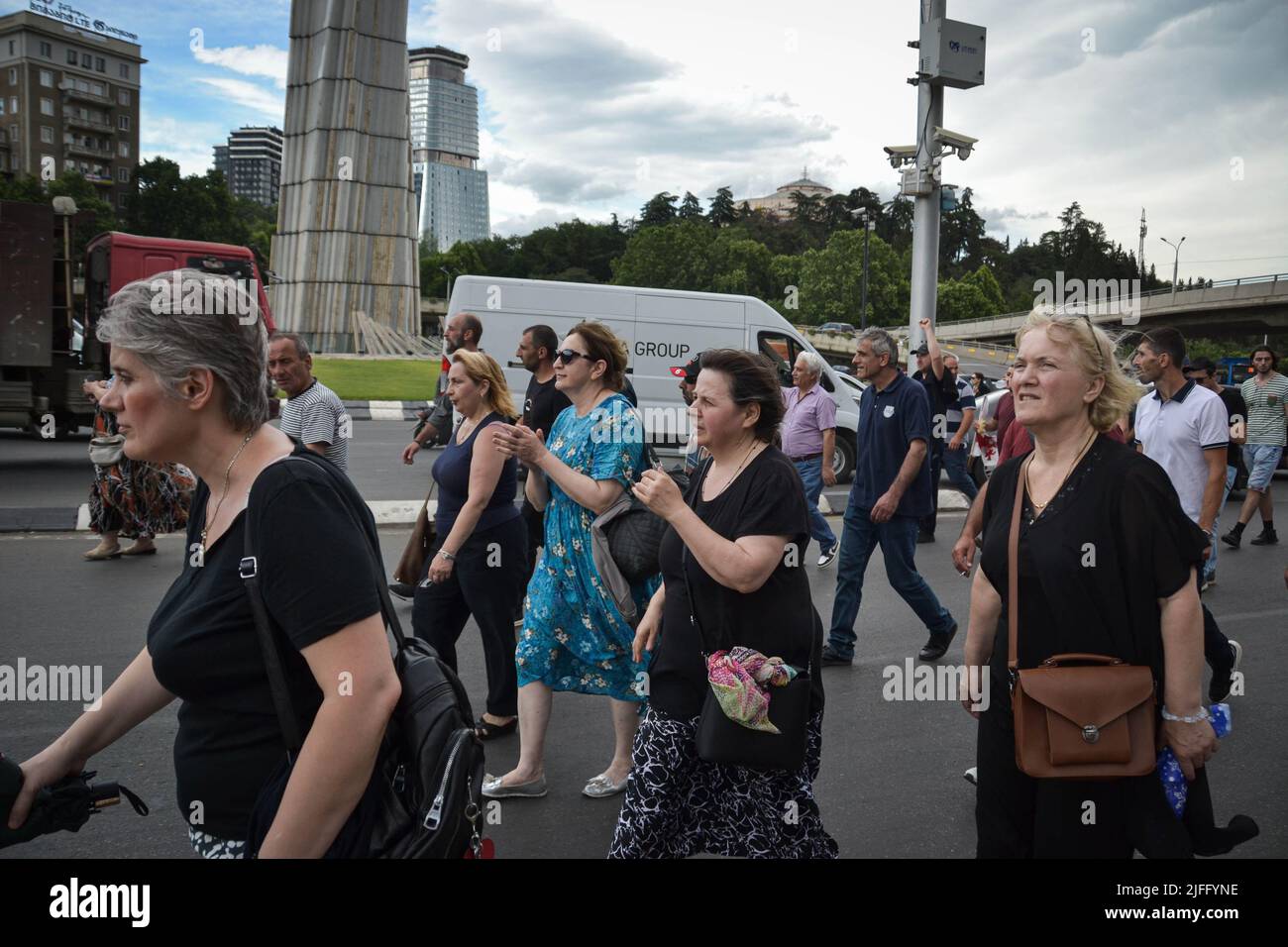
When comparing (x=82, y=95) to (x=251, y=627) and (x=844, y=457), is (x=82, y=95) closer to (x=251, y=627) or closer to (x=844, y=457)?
(x=844, y=457)

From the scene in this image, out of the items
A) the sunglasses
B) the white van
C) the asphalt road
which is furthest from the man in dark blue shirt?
the white van

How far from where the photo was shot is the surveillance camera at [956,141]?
46.6 ft

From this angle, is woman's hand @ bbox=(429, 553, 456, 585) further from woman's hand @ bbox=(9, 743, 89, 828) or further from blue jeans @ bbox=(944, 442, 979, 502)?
blue jeans @ bbox=(944, 442, 979, 502)

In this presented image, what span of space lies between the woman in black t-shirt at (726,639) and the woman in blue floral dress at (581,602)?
1062 mm

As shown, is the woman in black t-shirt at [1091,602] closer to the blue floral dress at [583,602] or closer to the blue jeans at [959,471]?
the blue floral dress at [583,602]

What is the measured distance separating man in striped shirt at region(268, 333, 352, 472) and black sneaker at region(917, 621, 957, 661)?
11.8 feet

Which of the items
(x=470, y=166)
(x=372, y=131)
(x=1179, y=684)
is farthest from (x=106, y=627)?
(x=470, y=166)

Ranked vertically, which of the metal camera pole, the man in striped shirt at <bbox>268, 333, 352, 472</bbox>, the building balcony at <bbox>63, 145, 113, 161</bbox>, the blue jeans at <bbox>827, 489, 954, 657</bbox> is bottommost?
A: the blue jeans at <bbox>827, 489, 954, 657</bbox>

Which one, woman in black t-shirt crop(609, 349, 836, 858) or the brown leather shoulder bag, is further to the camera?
woman in black t-shirt crop(609, 349, 836, 858)

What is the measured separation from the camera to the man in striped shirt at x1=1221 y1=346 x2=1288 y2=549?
987 centimetres

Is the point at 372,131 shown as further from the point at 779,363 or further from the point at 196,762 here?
the point at 196,762

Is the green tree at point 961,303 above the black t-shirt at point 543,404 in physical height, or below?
above

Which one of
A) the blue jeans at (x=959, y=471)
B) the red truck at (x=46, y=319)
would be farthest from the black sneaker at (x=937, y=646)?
the red truck at (x=46, y=319)

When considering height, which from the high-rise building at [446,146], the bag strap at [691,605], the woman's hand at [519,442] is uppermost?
the high-rise building at [446,146]
